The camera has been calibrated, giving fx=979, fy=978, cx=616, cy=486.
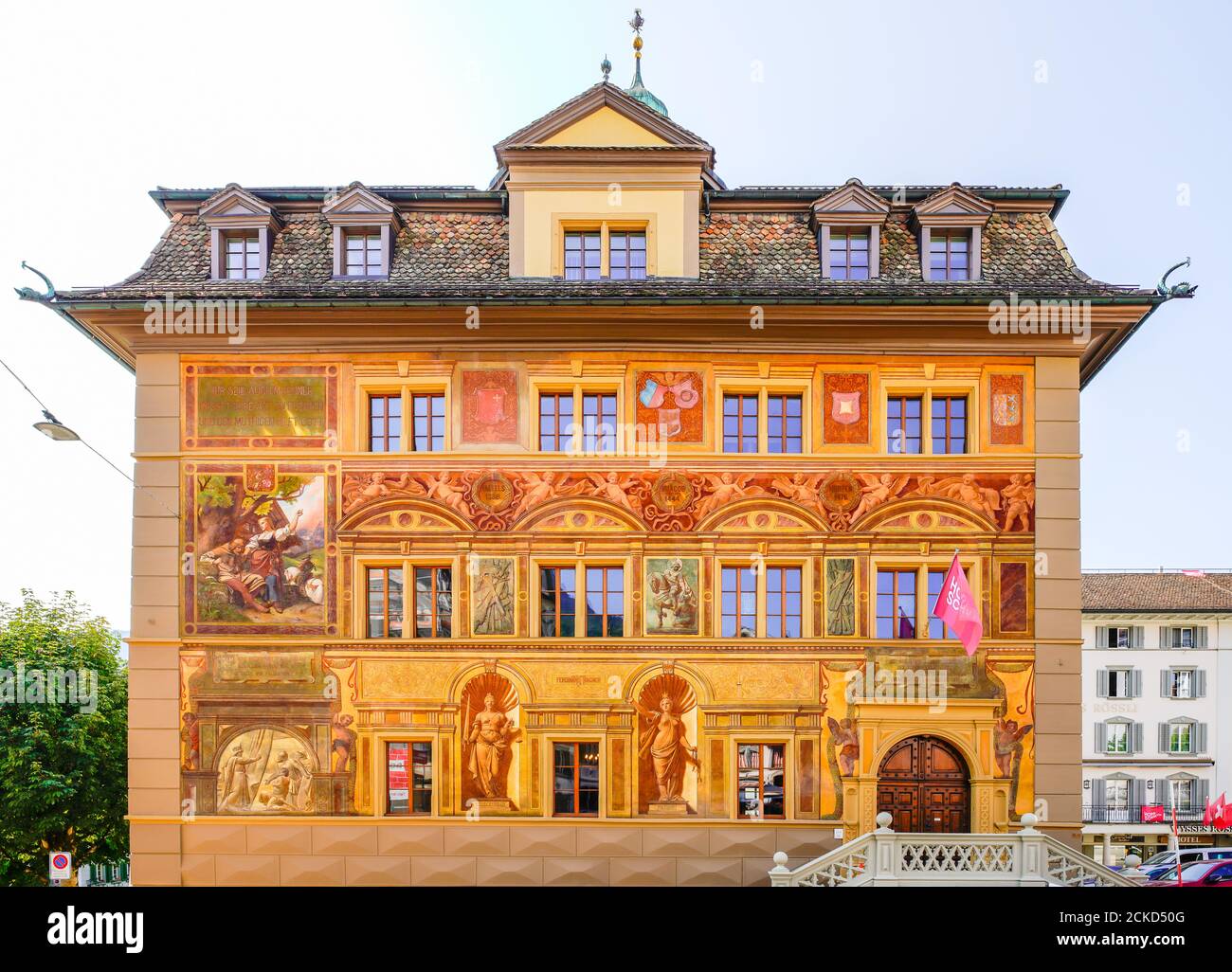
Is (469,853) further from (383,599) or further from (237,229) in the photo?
(237,229)

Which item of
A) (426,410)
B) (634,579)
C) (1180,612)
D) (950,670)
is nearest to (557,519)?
(634,579)

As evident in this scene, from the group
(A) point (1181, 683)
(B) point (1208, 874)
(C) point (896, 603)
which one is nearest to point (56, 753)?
(C) point (896, 603)

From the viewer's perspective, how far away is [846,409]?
18688 millimetres

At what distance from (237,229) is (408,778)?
11.2 m

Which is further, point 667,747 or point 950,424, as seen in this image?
point 950,424

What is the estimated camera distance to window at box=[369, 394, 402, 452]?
740 inches

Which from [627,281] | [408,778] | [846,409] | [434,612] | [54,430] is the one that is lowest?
[408,778]

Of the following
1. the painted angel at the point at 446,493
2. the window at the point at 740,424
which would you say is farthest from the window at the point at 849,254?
the painted angel at the point at 446,493

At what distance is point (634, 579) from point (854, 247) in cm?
791

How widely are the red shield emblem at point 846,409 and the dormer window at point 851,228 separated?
2.43m

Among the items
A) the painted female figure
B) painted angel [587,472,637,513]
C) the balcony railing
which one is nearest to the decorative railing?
the painted female figure

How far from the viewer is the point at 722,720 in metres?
18.0

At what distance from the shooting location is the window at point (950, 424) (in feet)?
61.5

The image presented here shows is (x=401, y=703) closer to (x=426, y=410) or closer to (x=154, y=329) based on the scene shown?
(x=426, y=410)
